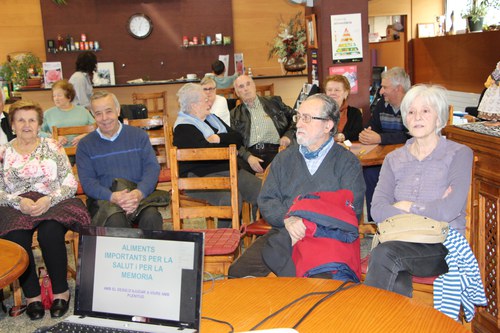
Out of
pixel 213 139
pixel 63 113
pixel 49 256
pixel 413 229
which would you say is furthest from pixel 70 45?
pixel 413 229

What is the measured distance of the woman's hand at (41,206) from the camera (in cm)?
359

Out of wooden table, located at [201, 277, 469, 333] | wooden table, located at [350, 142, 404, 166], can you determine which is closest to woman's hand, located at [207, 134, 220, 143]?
wooden table, located at [350, 142, 404, 166]

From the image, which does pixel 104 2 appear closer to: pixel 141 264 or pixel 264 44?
pixel 264 44

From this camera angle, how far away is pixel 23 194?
3.68 metres

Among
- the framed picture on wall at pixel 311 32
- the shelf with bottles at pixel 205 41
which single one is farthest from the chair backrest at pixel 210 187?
the shelf with bottles at pixel 205 41

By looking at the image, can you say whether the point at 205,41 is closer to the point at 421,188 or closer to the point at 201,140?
the point at 201,140

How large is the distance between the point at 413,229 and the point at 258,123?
8.68ft

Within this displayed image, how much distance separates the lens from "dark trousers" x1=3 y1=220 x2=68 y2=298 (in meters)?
3.61

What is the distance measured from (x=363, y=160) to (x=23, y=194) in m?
2.14

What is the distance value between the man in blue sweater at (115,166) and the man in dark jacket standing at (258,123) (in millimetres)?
1228

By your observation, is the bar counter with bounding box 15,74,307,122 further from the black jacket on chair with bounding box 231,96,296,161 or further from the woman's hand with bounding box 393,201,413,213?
the woman's hand with bounding box 393,201,413,213

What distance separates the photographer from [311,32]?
5.74 m

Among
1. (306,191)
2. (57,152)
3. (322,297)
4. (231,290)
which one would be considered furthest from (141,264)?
(57,152)

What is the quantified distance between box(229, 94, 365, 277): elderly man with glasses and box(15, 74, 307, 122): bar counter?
224 inches
